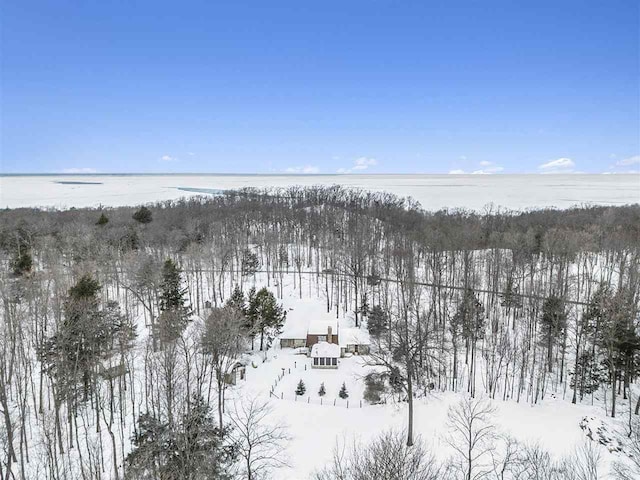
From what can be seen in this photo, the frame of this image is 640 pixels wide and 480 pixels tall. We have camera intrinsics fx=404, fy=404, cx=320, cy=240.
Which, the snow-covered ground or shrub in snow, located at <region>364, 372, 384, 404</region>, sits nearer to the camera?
the snow-covered ground

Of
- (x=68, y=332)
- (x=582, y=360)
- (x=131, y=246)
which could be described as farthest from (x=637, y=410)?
(x=131, y=246)

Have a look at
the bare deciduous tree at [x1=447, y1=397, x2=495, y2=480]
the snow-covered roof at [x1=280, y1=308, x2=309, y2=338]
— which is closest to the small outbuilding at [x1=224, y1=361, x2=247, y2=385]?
the snow-covered roof at [x1=280, y1=308, x2=309, y2=338]

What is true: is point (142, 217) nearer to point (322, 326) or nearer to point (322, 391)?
point (322, 326)

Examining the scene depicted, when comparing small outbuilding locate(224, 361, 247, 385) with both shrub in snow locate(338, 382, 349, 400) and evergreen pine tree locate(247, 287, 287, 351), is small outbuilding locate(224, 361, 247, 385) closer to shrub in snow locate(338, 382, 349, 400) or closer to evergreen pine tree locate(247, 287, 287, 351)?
evergreen pine tree locate(247, 287, 287, 351)

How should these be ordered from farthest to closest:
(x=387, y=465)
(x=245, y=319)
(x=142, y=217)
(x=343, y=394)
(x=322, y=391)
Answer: (x=142, y=217) < (x=245, y=319) < (x=322, y=391) < (x=343, y=394) < (x=387, y=465)

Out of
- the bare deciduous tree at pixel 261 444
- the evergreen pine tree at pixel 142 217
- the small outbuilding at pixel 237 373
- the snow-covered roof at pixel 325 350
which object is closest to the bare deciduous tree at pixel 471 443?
the bare deciduous tree at pixel 261 444

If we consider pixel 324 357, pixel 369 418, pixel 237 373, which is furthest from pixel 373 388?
pixel 237 373

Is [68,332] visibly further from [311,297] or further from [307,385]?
[311,297]
